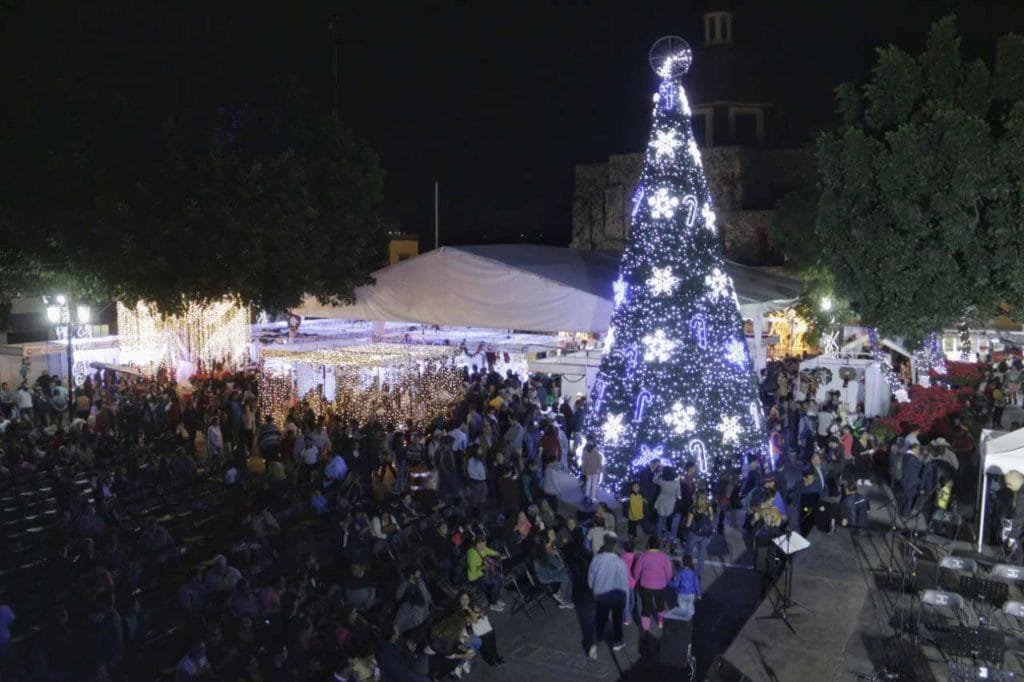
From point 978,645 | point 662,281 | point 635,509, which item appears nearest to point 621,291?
point 662,281

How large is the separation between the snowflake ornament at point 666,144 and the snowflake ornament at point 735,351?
10.3 ft

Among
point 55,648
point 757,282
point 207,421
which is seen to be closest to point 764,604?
point 55,648

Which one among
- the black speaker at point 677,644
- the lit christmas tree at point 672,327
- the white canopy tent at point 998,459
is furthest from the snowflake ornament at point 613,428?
the black speaker at point 677,644

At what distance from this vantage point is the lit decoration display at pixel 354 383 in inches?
776

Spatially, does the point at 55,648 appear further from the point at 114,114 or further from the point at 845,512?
the point at 114,114

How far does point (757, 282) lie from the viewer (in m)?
25.2

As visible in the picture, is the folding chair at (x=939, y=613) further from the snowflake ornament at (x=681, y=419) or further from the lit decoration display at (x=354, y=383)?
the lit decoration display at (x=354, y=383)

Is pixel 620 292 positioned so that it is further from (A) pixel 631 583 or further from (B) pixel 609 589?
(B) pixel 609 589

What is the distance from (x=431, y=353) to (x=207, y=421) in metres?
5.20

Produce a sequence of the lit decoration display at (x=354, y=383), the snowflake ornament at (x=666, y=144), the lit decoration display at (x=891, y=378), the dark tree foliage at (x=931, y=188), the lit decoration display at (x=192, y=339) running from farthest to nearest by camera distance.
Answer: the lit decoration display at (x=192, y=339), the lit decoration display at (x=891, y=378), the lit decoration display at (x=354, y=383), the dark tree foliage at (x=931, y=188), the snowflake ornament at (x=666, y=144)

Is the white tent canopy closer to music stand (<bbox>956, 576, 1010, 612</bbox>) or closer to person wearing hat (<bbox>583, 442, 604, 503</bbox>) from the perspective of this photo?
person wearing hat (<bbox>583, 442, 604, 503</bbox>)

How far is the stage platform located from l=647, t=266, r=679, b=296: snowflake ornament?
457cm

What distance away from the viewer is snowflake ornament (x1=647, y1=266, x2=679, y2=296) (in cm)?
1477

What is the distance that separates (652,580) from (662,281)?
6.13 m
